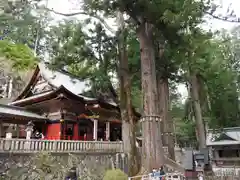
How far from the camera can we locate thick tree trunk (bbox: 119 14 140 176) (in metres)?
10.5

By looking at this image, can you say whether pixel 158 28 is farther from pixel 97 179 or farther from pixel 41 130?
pixel 41 130

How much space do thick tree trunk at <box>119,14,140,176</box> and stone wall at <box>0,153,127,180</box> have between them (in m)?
1.76

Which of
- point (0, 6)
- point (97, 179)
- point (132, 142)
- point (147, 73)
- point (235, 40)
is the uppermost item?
point (235, 40)

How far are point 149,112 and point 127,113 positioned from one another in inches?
82.3

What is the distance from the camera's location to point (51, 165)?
922 centimetres

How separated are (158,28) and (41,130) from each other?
9957 millimetres

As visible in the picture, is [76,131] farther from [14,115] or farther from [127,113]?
[127,113]

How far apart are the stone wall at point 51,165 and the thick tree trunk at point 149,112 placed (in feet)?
11.7

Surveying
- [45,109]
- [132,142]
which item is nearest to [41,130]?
[45,109]

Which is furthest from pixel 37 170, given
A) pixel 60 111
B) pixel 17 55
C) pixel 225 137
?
pixel 225 137

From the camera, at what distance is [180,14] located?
809 centimetres

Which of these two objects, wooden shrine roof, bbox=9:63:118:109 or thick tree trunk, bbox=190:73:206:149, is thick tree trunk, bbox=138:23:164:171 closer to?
wooden shrine roof, bbox=9:63:118:109

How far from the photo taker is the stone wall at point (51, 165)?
28.4ft

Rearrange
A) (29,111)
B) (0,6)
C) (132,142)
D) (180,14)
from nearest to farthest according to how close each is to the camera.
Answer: (180,14)
(132,142)
(29,111)
(0,6)
